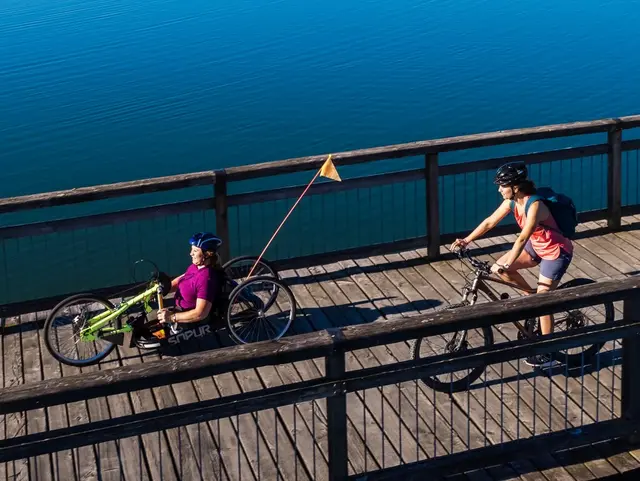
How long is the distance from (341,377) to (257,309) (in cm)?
362

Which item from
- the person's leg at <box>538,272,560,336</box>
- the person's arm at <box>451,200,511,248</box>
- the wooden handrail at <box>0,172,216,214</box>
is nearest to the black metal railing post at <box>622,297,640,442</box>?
the person's leg at <box>538,272,560,336</box>

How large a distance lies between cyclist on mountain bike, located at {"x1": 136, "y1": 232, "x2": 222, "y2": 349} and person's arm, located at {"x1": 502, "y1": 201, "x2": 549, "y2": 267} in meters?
2.55

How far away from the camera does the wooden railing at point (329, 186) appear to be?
1022 cm

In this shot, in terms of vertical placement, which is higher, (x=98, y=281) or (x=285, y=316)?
(x=285, y=316)

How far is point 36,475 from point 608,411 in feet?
14.0

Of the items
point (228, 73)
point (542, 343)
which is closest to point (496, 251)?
point (542, 343)

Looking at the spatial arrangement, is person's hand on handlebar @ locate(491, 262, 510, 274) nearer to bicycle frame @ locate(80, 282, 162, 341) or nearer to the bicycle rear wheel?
the bicycle rear wheel

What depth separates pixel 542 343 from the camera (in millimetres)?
6672

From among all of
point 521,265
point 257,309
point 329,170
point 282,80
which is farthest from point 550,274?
point 282,80

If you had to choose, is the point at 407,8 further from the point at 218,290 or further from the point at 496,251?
the point at 218,290

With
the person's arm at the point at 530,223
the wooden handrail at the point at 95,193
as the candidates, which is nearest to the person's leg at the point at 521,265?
the person's arm at the point at 530,223

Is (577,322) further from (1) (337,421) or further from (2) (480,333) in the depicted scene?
(1) (337,421)

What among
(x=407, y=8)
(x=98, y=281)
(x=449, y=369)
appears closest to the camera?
(x=449, y=369)

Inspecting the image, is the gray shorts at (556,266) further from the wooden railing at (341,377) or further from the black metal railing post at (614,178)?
the black metal railing post at (614,178)
